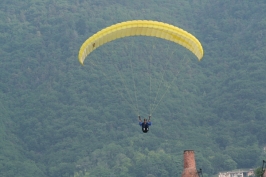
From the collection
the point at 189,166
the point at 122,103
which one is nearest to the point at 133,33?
the point at 189,166

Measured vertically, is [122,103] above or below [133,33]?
above

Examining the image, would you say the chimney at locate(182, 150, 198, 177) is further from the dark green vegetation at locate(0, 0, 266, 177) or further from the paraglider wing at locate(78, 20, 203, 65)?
the dark green vegetation at locate(0, 0, 266, 177)

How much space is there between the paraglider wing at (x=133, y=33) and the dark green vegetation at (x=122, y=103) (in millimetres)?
74620

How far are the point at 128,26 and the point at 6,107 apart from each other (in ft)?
365

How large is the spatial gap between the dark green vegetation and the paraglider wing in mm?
74620

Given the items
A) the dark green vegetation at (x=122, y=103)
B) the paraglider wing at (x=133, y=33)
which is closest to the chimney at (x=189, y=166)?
the paraglider wing at (x=133, y=33)

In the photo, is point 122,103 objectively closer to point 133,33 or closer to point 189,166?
point 133,33

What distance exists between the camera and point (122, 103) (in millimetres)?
162250

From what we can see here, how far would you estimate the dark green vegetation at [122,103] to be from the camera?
141 metres

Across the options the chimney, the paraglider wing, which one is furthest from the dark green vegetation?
the chimney

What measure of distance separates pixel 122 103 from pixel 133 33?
348 ft

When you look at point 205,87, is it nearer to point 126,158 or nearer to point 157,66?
point 157,66

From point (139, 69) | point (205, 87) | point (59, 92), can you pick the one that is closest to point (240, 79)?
point (205, 87)

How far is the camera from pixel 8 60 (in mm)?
186750
